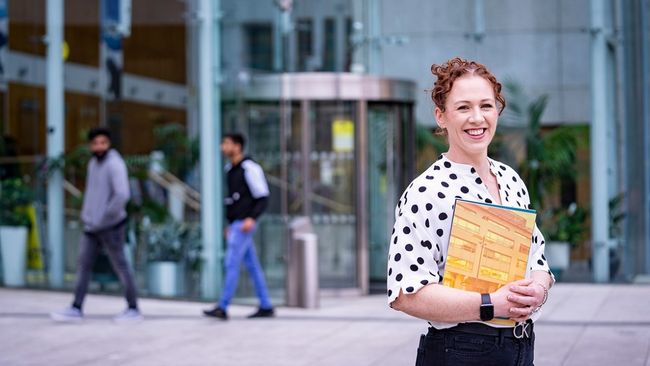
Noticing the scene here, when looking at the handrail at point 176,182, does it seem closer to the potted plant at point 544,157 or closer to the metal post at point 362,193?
the metal post at point 362,193

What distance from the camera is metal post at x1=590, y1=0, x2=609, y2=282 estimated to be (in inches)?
574

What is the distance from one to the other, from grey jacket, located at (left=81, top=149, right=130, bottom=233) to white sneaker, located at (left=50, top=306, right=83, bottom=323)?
2.38 ft

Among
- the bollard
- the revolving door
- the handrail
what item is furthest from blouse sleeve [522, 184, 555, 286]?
the handrail

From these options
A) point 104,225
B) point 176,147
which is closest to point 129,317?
point 104,225

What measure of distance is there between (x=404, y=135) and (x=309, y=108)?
133 cm

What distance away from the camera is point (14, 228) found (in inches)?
564

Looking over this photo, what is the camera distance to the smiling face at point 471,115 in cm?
343

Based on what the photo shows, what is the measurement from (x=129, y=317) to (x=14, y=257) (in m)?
3.67

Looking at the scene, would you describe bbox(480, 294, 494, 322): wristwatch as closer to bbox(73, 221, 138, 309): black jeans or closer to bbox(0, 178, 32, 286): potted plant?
bbox(73, 221, 138, 309): black jeans

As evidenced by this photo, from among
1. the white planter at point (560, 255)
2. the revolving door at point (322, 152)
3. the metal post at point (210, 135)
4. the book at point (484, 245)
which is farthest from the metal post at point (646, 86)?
the book at point (484, 245)

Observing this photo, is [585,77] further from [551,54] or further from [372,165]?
[372,165]

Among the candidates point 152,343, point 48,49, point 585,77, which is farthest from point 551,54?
point 152,343

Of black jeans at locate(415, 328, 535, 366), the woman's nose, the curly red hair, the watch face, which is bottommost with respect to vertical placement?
black jeans at locate(415, 328, 535, 366)

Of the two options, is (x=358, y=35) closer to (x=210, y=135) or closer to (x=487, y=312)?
(x=210, y=135)
